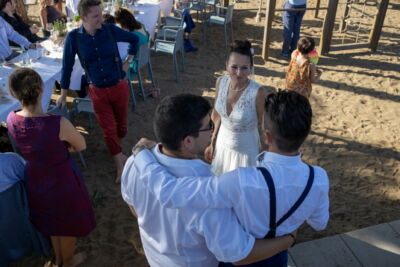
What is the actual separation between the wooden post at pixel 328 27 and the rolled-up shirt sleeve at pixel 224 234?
6840 millimetres

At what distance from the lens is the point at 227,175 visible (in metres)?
1.32

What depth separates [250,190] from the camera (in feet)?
4.31

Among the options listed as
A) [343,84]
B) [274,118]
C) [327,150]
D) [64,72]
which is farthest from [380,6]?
[274,118]

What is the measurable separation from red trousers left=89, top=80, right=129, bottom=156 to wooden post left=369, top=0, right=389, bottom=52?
6.22 meters

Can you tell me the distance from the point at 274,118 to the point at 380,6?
24.3 ft

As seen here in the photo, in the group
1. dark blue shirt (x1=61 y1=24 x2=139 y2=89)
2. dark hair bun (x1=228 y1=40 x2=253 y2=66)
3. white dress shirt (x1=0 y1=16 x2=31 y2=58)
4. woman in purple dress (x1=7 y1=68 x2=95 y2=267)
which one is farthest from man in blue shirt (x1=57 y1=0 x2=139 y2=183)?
white dress shirt (x1=0 y1=16 x2=31 y2=58)

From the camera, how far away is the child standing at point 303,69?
436cm

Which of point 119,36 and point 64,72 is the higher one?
point 119,36

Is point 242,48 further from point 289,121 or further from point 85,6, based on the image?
point 85,6

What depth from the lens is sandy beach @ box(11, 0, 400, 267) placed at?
3.45 m

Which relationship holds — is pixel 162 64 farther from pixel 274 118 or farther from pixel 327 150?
pixel 274 118

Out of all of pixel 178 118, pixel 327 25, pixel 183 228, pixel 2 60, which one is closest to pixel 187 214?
pixel 183 228

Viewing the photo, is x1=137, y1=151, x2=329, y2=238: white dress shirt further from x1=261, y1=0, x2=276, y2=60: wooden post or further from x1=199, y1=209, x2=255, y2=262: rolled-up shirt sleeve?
x1=261, y1=0, x2=276, y2=60: wooden post

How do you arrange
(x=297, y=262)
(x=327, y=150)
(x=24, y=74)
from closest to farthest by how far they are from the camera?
(x=24, y=74) → (x=297, y=262) → (x=327, y=150)
